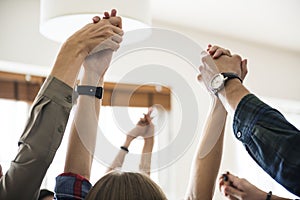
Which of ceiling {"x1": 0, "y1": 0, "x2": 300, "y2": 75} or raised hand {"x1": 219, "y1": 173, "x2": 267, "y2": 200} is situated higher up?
ceiling {"x1": 0, "y1": 0, "x2": 300, "y2": 75}

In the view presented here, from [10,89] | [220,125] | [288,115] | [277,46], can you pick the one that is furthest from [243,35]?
[220,125]

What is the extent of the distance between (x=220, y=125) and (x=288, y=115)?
9.66 feet

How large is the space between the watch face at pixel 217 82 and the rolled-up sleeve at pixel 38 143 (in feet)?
0.84

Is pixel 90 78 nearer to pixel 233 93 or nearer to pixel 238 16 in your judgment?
pixel 233 93

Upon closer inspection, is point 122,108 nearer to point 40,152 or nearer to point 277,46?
point 40,152

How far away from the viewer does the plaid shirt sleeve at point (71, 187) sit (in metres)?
0.81

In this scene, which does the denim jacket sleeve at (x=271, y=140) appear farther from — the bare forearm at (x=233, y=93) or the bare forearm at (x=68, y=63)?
the bare forearm at (x=68, y=63)

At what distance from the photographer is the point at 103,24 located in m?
0.88

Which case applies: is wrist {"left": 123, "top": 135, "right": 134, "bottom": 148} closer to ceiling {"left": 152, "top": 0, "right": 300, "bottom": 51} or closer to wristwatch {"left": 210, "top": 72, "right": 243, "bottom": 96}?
wristwatch {"left": 210, "top": 72, "right": 243, "bottom": 96}

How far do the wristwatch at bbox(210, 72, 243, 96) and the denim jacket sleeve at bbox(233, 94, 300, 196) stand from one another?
95 mm

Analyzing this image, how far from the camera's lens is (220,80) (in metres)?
0.82

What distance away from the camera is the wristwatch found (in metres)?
0.81

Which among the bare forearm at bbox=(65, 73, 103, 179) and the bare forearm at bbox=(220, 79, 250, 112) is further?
the bare forearm at bbox=(65, 73, 103, 179)

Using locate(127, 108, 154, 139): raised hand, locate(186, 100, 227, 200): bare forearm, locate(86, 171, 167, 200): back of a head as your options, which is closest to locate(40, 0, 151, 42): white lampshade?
locate(127, 108, 154, 139): raised hand
